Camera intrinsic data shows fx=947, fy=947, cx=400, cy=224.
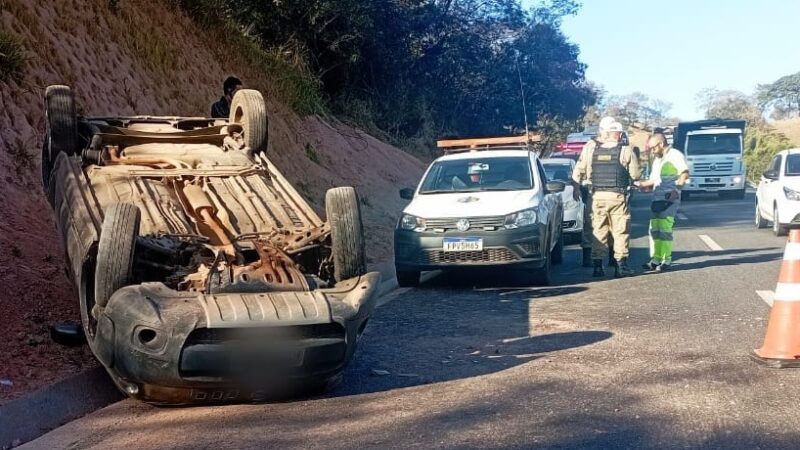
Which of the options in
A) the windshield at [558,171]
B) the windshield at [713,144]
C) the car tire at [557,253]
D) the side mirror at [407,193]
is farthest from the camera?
the windshield at [713,144]

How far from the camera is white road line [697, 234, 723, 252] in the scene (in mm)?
15078

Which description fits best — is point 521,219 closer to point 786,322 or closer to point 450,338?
point 450,338

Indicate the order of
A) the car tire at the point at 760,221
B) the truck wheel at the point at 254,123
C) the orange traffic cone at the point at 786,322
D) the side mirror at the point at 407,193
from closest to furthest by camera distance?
the orange traffic cone at the point at 786,322, the truck wheel at the point at 254,123, the side mirror at the point at 407,193, the car tire at the point at 760,221

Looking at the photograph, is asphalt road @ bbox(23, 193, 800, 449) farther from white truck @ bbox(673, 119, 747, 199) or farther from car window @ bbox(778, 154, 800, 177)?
white truck @ bbox(673, 119, 747, 199)

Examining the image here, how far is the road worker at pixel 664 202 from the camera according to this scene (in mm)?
12320

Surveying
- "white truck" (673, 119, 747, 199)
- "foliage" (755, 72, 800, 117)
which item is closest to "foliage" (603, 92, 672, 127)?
"foliage" (755, 72, 800, 117)

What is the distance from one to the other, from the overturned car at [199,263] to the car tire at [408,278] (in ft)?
10.6

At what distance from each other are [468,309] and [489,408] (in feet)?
13.0

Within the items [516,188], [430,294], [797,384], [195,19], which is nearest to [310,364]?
[797,384]

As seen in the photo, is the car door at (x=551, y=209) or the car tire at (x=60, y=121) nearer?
the car tire at (x=60, y=121)

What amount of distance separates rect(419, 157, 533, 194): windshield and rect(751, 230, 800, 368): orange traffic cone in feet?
16.7

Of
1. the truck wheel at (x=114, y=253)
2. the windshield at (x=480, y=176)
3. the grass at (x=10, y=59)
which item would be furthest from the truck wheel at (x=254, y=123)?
the windshield at (x=480, y=176)

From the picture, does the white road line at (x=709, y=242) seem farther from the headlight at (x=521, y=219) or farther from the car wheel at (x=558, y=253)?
the headlight at (x=521, y=219)

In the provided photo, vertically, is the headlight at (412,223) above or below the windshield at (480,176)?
below
